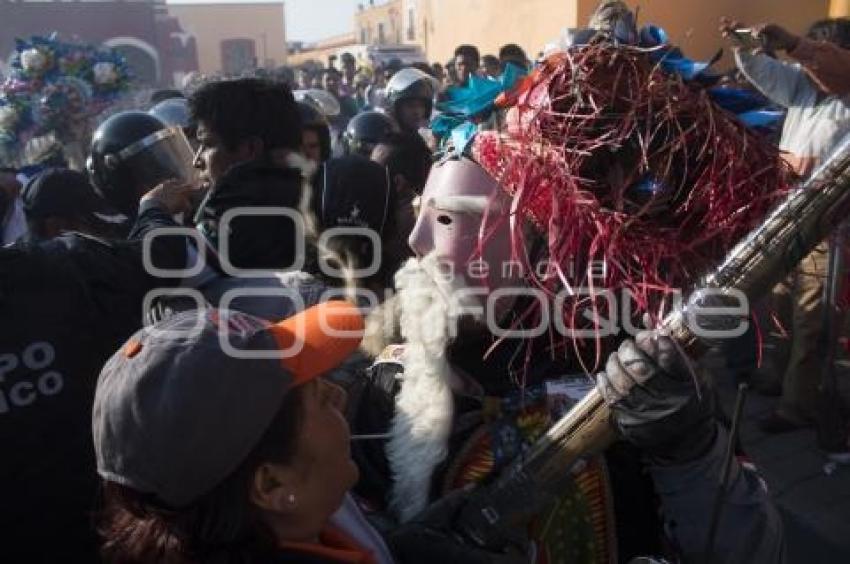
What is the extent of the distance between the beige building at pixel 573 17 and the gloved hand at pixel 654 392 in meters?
5.78

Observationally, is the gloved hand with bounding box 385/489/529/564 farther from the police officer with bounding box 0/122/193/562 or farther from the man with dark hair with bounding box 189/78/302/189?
the man with dark hair with bounding box 189/78/302/189

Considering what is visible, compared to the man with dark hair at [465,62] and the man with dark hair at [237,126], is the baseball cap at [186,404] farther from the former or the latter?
the man with dark hair at [465,62]

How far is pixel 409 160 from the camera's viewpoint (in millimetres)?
4441

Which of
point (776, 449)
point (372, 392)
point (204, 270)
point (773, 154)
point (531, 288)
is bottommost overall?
point (776, 449)

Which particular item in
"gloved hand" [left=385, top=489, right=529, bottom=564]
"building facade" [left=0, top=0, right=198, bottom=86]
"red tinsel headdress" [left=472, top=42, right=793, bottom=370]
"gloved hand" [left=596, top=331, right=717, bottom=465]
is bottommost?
"gloved hand" [left=385, top=489, right=529, bottom=564]

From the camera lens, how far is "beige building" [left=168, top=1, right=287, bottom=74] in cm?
4488

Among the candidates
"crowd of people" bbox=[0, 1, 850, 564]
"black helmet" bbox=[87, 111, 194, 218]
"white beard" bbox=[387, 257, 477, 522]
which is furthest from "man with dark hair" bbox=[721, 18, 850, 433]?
"black helmet" bbox=[87, 111, 194, 218]

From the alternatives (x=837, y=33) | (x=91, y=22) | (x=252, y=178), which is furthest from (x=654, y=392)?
(x=91, y=22)

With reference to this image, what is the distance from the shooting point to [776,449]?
3732 mm

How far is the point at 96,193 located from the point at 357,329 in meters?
2.26

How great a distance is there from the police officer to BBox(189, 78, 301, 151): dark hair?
105 cm

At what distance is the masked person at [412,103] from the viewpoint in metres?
6.19

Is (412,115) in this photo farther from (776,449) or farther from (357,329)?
(357,329)

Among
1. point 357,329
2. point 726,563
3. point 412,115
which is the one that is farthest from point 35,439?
point 412,115
